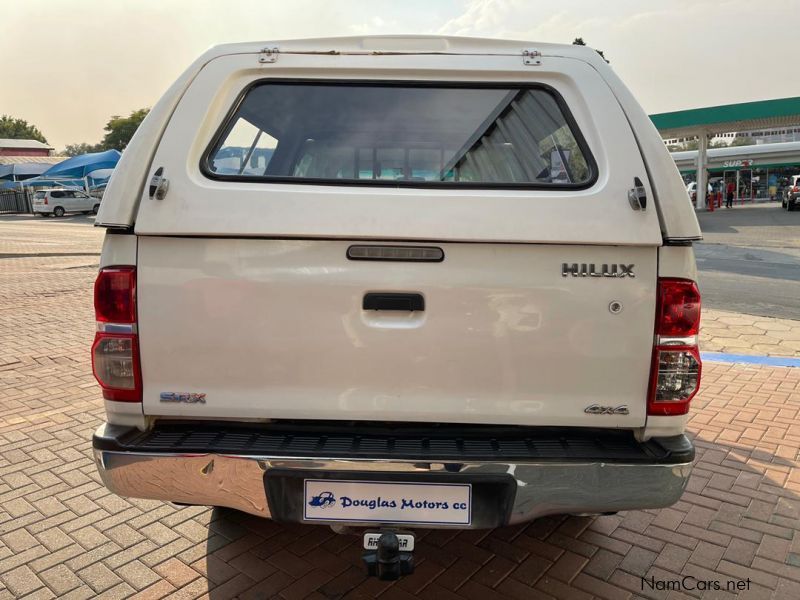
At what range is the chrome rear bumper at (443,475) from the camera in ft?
6.50

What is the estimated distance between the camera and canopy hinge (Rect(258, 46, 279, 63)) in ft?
7.86

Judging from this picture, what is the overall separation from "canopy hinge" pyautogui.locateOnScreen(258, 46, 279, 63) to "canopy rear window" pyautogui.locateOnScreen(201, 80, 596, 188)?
88mm

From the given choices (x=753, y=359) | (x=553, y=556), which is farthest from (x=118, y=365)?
(x=753, y=359)

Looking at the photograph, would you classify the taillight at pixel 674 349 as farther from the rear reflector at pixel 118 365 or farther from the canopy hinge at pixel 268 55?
the rear reflector at pixel 118 365

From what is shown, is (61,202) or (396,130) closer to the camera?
(396,130)

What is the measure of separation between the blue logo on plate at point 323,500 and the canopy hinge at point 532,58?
1.78 metres

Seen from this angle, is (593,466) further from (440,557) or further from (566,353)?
(440,557)

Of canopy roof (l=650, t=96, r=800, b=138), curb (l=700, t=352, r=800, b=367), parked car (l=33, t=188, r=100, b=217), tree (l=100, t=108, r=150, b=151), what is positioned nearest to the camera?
curb (l=700, t=352, r=800, b=367)

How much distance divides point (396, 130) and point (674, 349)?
4.45ft

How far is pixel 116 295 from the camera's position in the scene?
2.11m

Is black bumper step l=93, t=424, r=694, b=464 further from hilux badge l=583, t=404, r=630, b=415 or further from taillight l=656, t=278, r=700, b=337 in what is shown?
taillight l=656, t=278, r=700, b=337

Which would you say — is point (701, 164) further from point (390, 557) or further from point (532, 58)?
point (390, 557)

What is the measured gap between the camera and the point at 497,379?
2107 millimetres

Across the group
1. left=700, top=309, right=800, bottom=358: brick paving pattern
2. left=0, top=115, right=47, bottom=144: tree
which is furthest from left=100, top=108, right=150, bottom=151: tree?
left=700, top=309, right=800, bottom=358: brick paving pattern
